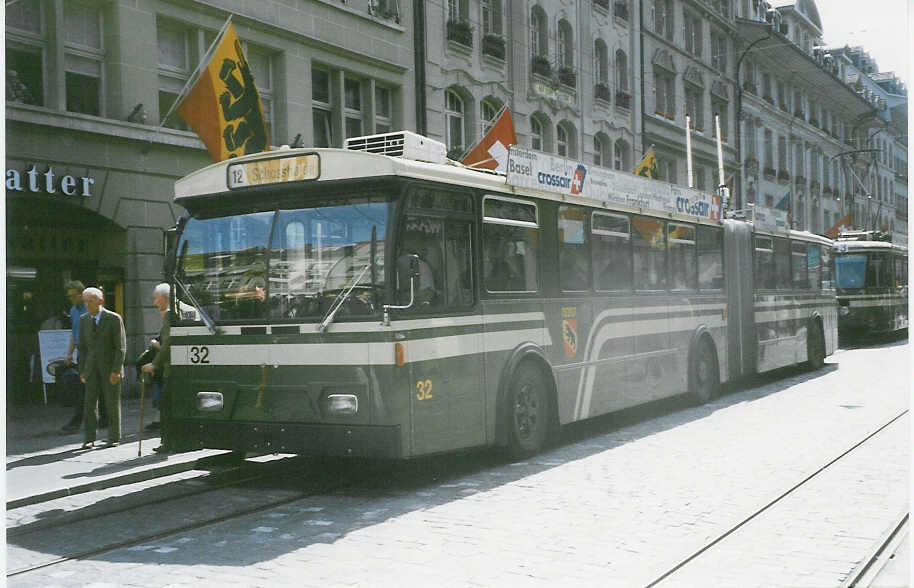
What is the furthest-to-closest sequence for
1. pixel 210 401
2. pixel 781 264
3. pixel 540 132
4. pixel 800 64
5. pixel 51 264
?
pixel 540 132
pixel 781 264
pixel 800 64
pixel 51 264
pixel 210 401

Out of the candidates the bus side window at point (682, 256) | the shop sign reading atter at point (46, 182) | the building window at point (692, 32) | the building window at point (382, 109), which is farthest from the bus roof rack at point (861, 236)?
→ the shop sign reading atter at point (46, 182)

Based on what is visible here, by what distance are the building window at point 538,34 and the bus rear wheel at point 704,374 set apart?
908 centimetres

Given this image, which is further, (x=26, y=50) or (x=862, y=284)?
(x=862, y=284)

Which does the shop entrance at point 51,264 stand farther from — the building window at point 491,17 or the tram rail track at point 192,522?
the building window at point 491,17

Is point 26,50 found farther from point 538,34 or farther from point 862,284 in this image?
point 862,284

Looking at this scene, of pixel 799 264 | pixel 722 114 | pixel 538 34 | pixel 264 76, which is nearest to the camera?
pixel 799 264

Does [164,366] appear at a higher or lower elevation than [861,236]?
lower

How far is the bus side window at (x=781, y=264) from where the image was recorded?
54.8ft

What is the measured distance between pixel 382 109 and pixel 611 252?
1025cm

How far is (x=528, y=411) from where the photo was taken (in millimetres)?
9398

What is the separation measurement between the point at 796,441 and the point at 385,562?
222 inches

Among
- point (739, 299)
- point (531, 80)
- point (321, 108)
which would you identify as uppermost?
point (531, 80)

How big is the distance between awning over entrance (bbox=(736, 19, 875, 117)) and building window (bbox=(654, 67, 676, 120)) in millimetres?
3914

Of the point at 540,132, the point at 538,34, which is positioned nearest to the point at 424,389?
the point at 538,34
